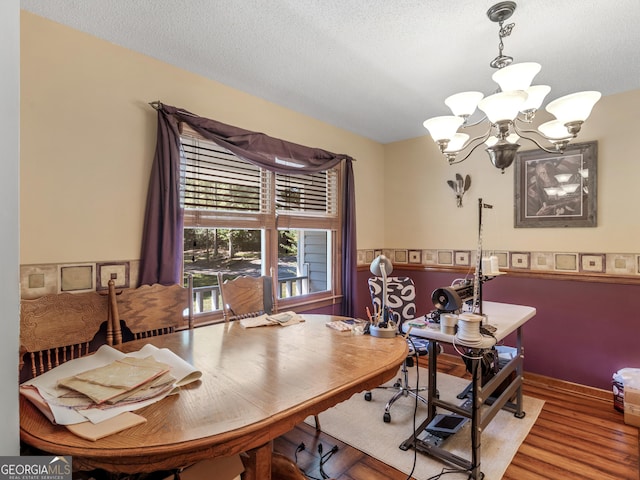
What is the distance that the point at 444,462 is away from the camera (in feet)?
6.39

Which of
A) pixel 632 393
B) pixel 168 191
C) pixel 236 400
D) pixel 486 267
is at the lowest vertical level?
pixel 632 393

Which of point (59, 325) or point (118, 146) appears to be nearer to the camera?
point (59, 325)

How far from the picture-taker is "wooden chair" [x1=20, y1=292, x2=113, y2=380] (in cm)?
156

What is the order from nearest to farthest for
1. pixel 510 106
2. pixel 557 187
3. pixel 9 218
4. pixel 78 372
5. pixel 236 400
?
pixel 9 218 < pixel 236 400 < pixel 78 372 < pixel 510 106 < pixel 557 187

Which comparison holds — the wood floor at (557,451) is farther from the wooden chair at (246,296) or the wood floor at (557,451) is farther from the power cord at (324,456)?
the wooden chair at (246,296)

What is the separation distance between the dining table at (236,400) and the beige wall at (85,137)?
0.80m

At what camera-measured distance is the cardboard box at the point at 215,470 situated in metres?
1.24

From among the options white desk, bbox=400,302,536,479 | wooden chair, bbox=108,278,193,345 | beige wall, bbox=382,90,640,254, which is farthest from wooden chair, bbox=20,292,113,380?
beige wall, bbox=382,90,640,254

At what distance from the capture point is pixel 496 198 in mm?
3357

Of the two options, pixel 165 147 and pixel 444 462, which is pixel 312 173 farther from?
pixel 444 462

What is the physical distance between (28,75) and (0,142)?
152 centimetres

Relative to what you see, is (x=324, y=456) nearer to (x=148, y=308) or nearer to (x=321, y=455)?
(x=321, y=455)

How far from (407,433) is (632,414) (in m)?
1.60

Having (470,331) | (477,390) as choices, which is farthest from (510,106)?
(477,390)
